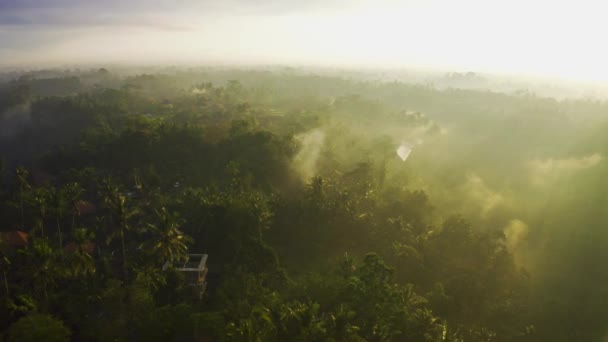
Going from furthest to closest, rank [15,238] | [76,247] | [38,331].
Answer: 1. [15,238]
2. [76,247]
3. [38,331]

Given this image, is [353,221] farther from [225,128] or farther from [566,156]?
[566,156]

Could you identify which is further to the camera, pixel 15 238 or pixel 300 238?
pixel 300 238

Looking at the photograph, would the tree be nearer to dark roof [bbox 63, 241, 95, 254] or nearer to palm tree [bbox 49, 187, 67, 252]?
dark roof [bbox 63, 241, 95, 254]

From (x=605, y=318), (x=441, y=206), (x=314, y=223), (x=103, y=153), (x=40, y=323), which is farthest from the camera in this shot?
(x=103, y=153)

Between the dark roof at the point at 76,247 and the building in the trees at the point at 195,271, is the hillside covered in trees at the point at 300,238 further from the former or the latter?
the building in the trees at the point at 195,271

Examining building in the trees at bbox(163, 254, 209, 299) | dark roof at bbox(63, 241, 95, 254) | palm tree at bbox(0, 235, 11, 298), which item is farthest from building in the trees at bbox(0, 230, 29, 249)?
building in the trees at bbox(163, 254, 209, 299)

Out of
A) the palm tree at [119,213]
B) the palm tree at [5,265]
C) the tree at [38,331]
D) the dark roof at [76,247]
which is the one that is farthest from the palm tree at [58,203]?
the tree at [38,331]

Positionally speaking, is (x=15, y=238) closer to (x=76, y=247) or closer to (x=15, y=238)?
(x=15, y=238)

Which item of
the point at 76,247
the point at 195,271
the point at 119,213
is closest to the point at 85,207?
the point at 76,247

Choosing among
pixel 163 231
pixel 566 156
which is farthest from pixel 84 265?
pixel 566 156
